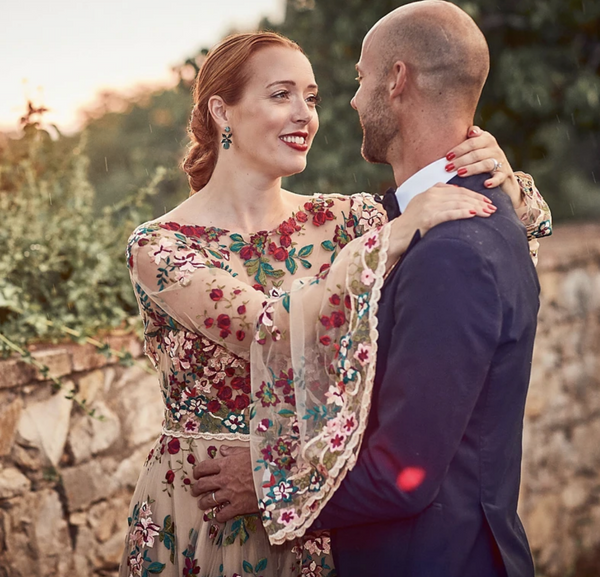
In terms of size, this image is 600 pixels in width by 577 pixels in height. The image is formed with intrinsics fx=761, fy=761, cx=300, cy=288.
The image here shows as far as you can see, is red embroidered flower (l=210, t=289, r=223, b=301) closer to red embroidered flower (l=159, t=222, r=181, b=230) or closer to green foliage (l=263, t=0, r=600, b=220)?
red embroidered flower (l=159, t=222, r=181, b=230)

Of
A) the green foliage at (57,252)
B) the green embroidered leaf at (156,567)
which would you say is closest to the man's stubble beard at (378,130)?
the green embroidered leaf at (156,567)

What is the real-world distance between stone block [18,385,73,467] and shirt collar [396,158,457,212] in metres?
2.04

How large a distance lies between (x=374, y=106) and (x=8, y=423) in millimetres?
2113

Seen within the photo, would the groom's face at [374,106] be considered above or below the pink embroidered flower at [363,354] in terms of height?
above

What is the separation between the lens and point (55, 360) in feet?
10.9

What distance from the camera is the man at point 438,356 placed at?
1654 mm

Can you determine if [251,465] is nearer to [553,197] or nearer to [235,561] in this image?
[235,561]

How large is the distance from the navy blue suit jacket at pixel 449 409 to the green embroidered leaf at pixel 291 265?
0.75m

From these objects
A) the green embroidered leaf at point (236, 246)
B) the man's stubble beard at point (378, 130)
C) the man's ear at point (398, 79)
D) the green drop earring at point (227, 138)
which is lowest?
the green embroidered leaf at point (236, 246)

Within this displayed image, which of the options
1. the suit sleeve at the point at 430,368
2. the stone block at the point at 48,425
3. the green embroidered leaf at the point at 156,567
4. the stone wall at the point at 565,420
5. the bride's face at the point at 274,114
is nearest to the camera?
the suit sleeve at the point at 430,368

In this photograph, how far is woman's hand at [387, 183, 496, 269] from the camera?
172 cm

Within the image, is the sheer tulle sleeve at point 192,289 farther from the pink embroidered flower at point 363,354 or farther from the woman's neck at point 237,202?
the pink embroidered flower at point 363,354

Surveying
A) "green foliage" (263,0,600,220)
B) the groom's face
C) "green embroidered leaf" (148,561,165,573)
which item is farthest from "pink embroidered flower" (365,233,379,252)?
"green foliage" (263,0,600,220)

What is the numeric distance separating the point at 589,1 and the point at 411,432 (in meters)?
6.61
